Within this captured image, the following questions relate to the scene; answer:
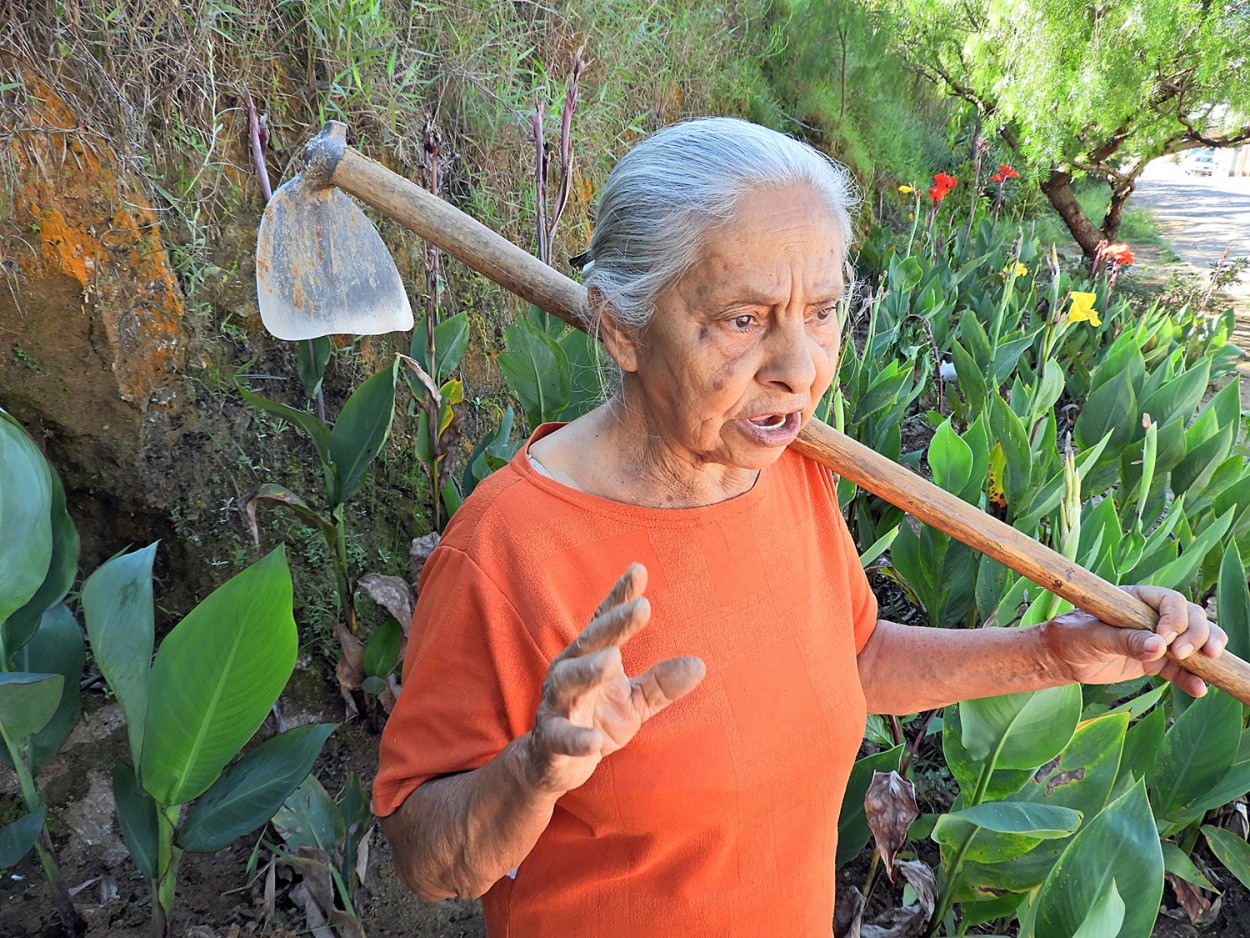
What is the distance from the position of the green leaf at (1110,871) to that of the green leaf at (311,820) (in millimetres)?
1038

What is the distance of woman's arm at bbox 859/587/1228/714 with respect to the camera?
1057 mm

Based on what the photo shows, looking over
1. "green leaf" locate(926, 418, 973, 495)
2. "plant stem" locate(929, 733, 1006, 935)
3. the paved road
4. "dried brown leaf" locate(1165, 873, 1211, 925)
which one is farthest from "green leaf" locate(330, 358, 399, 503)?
the paved road

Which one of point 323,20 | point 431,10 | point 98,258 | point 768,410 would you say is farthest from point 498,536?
point 431,10

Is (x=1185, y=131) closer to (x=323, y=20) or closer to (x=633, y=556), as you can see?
(x=323, y=20)

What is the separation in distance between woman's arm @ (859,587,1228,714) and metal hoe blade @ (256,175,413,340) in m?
0.86

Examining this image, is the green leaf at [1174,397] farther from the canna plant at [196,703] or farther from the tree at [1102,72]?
the tree at [1102,72]

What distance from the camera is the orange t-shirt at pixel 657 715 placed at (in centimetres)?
87

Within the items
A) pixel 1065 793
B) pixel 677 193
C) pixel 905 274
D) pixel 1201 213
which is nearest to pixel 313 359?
pixel 677 193

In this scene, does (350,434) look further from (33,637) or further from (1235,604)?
(1235,604)

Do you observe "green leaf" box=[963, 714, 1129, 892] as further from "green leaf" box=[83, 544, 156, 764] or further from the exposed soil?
"green leaf" box=[83, 544, 156, 764]

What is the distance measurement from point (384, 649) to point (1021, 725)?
3.75ft

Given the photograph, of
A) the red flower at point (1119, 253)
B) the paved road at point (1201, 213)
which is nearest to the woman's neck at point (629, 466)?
the red flower at point (1119, 253)

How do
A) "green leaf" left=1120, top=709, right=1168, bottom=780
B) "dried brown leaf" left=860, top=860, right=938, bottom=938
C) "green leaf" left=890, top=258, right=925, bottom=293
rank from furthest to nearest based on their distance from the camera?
"green leaf" left=890, top=258, right=925, bottom=293, "dried brown leaf" left=860, top=860, right=938, bottom=938, "green leaf" left=1120, top=709, right=1168, bottom=780

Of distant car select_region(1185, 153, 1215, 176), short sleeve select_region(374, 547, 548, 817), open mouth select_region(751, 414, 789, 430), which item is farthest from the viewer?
distant car select_region(1185, 153, 1215, 176)
